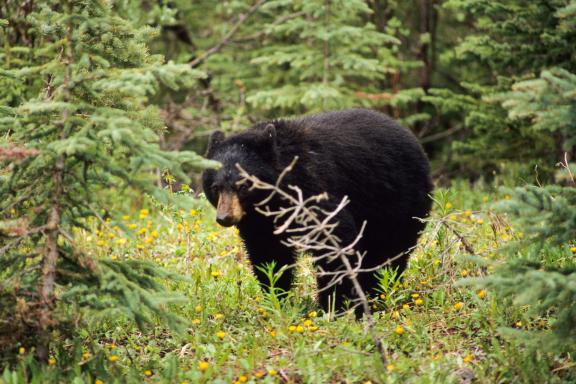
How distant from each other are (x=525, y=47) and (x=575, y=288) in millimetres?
5325

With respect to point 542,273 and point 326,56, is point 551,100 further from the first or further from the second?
point 326,56

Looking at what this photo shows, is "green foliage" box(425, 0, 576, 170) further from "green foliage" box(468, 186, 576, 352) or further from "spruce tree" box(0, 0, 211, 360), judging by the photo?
"spruce tree" box(0, 0, 211, 360)

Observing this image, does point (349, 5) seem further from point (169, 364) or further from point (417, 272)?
point (169, 364)

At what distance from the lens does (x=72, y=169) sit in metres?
4.21

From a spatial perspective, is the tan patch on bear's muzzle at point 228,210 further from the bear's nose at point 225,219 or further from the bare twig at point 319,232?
the bare twig at point 319,232

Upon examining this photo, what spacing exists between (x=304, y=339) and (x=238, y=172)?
58.9 inches

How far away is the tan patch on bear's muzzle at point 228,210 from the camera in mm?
5418

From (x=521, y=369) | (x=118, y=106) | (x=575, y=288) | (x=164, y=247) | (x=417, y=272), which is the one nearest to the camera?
(x=575, y=288)

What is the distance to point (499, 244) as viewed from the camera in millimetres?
6047

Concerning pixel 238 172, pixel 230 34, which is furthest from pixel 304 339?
pixel 230 34

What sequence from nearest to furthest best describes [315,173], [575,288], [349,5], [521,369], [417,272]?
[575,288]
[521,369]
[315,173]
[417,272]
[349,5]

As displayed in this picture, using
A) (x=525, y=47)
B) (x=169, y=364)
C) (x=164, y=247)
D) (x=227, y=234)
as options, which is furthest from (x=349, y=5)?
(x=169, y=364)

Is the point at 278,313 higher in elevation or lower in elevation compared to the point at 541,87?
lower

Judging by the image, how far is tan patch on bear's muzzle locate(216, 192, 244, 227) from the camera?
17.8ft
